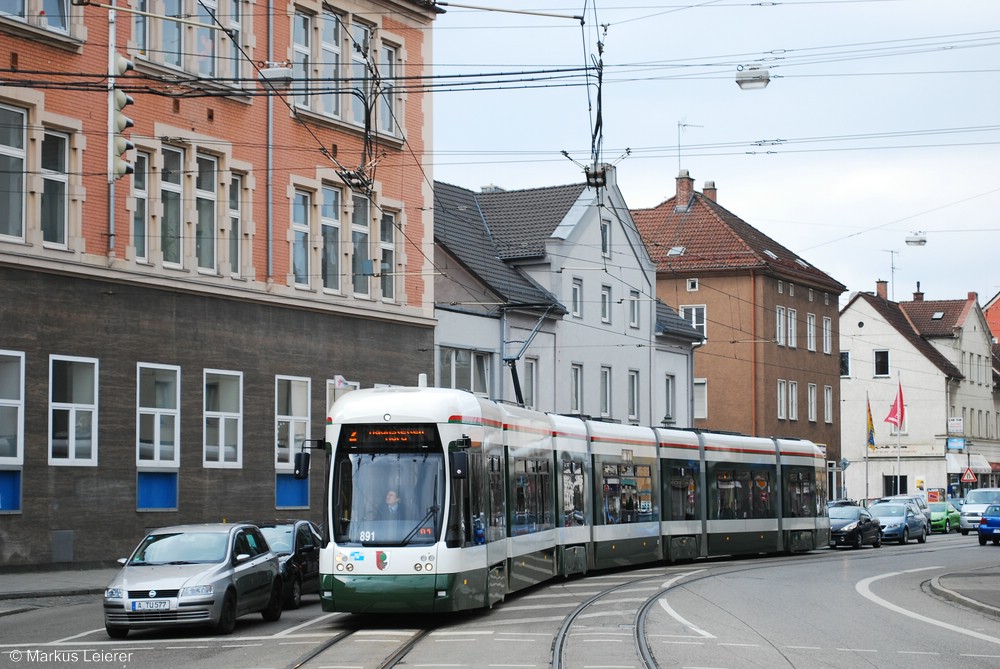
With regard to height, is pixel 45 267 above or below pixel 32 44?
below

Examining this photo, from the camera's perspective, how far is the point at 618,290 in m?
55.6

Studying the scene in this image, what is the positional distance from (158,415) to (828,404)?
167 ft

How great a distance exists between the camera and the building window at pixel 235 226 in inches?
1371

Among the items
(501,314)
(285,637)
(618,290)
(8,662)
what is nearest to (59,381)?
(285,637)

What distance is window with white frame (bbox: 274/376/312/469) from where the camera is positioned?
35844 millimetres

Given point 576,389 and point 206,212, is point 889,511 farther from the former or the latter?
point 206,212

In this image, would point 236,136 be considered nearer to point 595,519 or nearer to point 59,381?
point 59,381

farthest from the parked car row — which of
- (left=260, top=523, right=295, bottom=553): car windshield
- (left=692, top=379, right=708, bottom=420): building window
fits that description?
(left=692, top=379, right=708, bottom=420): building window

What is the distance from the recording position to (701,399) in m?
69.2

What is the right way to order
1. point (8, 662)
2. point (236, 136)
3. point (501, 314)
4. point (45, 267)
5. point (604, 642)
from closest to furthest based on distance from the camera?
point (8, 662)
point (604, 642)
point (45, 267)
point (236, 136)
point (501, 314)

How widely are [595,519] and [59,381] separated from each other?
1081 centimetres

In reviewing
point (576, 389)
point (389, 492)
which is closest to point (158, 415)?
point (389, 492)

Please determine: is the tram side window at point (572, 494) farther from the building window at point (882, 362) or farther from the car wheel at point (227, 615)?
the building window at point (882, 362)

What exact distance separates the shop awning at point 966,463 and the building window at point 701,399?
26.7m
